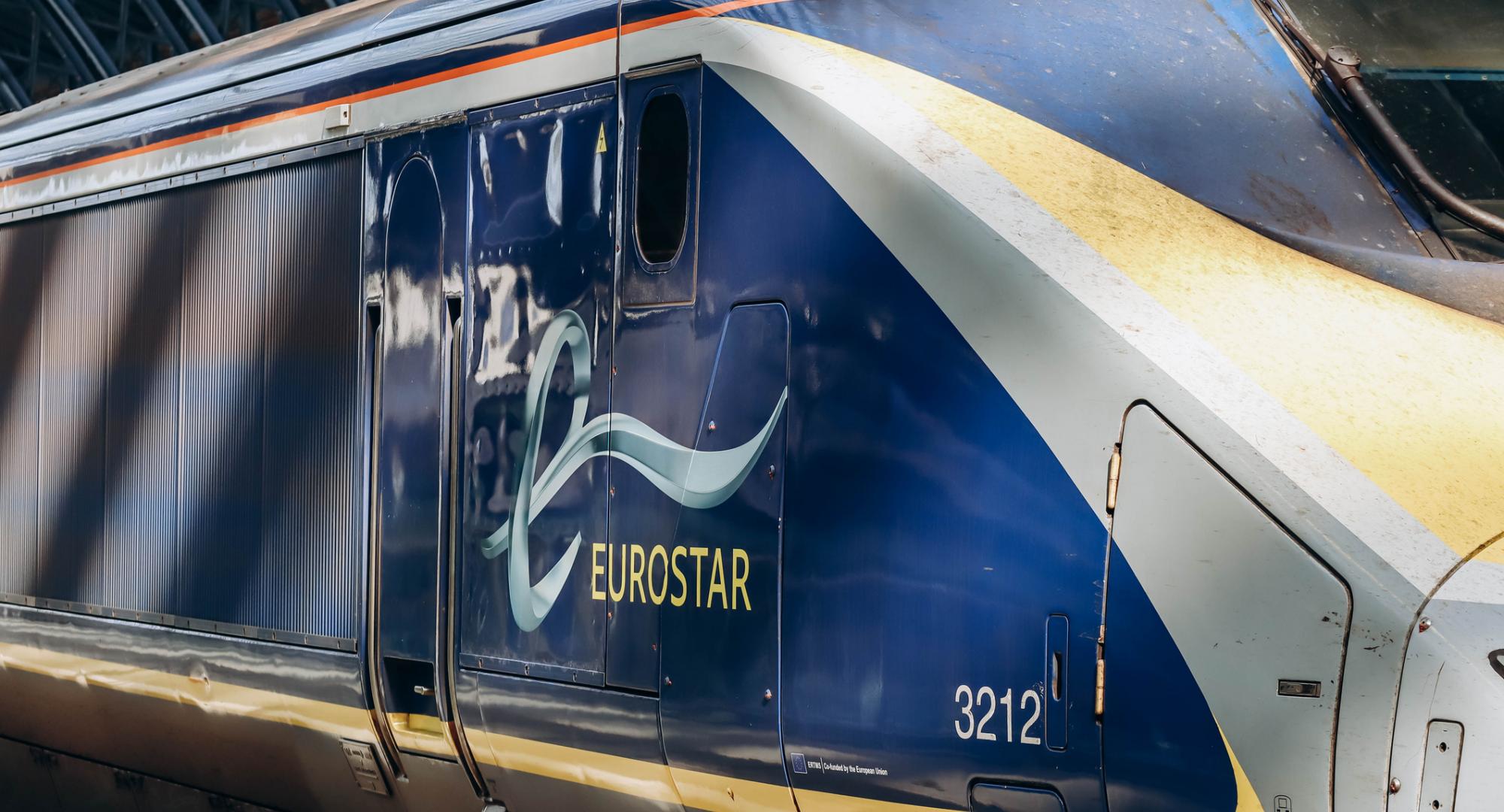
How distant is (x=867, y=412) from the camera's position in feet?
11.2

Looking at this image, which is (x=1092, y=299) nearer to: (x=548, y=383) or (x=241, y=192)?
(x=548, y=383)

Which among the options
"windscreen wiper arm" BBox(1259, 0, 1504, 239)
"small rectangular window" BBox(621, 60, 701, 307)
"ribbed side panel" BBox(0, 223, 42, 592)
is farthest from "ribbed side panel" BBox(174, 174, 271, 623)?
"windscreen wiper arm" BBox(1259, 0, 1504, 239)

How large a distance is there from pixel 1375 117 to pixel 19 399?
576cm

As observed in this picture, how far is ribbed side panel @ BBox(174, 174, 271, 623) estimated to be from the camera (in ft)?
17.8

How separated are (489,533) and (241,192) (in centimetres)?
195

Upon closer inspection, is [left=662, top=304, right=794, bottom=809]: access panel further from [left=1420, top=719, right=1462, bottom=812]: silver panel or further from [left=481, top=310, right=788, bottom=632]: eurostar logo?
[left=1420, top=719, right=1462, bottom=812]: silver panel

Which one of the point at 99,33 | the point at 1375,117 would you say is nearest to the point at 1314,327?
the point at 1375,117

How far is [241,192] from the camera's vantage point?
552 centimetres

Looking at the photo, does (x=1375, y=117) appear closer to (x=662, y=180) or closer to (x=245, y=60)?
(x=662, y=180)

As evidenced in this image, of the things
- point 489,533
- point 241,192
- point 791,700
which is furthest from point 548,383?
point 241,192

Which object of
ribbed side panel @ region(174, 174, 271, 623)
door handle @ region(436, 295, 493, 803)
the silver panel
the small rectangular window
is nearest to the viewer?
the silver panel

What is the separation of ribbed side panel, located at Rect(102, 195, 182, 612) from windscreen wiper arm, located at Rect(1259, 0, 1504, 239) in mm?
3912

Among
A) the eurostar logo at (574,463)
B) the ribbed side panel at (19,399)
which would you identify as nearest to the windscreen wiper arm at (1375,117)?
the eurostar logo at (574,463)

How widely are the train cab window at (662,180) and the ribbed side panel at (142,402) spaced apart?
2.53 m
